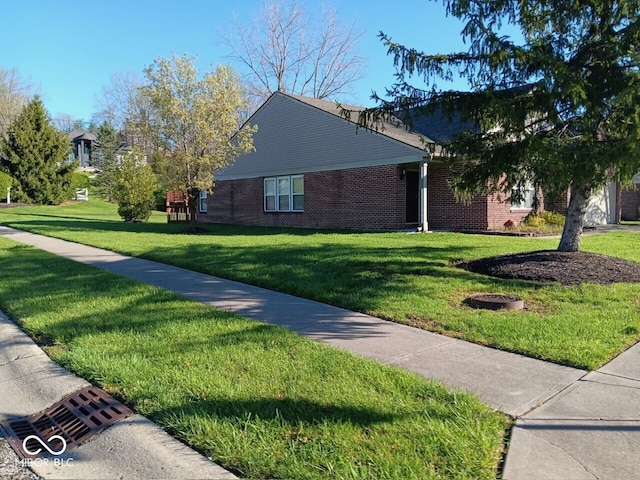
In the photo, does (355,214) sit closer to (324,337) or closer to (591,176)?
(591,176)

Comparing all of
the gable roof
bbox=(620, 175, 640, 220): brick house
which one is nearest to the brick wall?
bbox=(620, 175, 640, 220): brick house

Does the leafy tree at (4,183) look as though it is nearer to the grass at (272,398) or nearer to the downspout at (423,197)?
the downspout at (423,197)

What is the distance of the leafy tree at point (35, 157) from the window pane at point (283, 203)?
81.2 ft

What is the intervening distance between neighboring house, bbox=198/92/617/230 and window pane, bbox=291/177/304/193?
0.14 ft

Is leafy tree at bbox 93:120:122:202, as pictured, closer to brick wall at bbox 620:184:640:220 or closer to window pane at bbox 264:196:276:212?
window pane at bbox 264:196:276:212

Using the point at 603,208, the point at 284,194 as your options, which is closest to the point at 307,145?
the point at 284,194

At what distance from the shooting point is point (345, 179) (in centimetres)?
1914

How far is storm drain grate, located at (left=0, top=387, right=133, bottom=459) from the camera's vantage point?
11.0 ft

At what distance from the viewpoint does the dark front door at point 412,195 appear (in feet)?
61.4

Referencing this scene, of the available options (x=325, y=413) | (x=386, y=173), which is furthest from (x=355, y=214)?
(x=325, y=413)

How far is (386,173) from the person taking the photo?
57.5 ft

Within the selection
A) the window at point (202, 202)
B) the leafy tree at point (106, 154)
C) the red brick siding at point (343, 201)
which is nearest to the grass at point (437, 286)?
the red brick siding at point (343, 201)

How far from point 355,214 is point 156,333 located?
14.1 metres

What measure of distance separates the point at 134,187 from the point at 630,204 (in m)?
25.5
